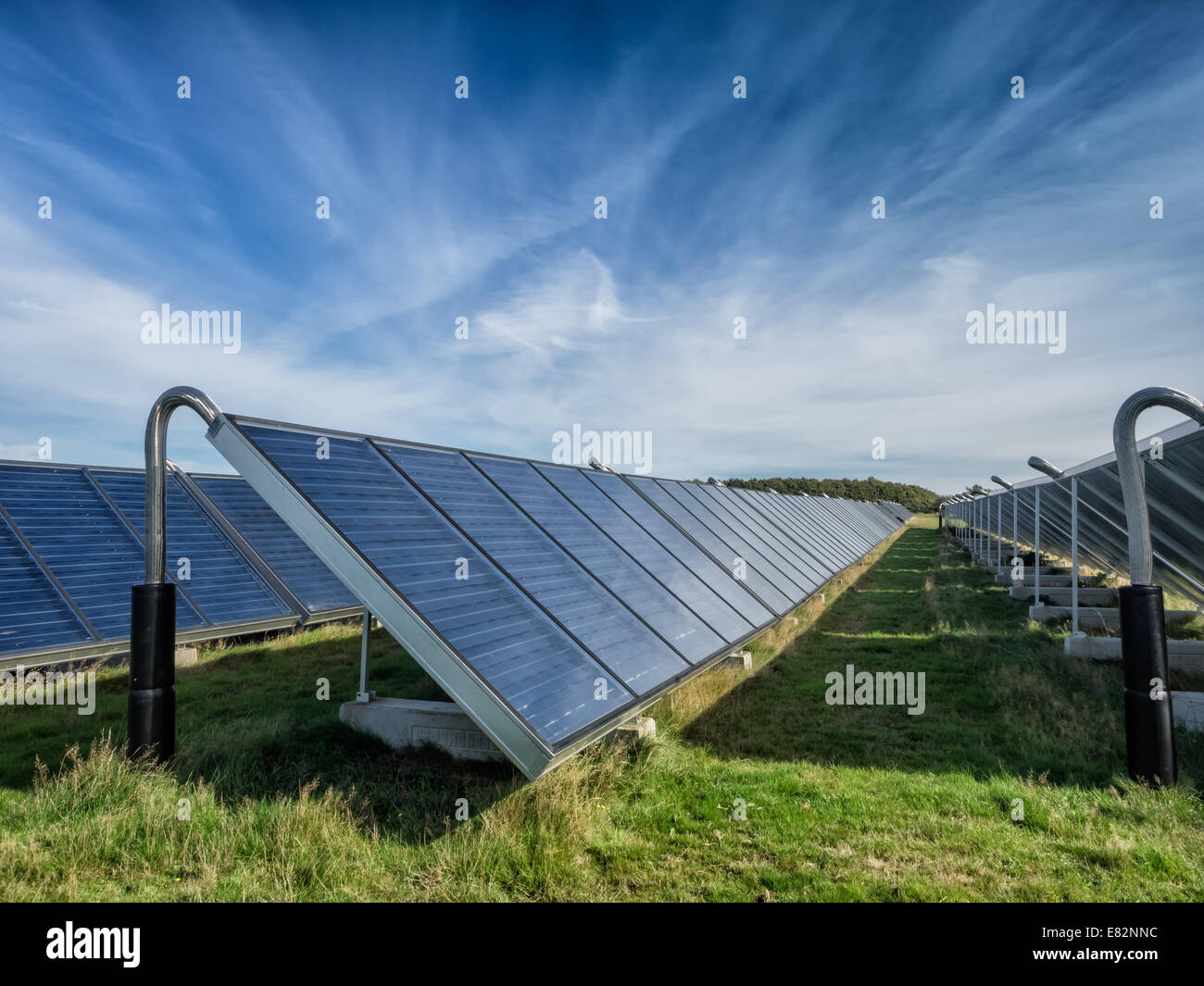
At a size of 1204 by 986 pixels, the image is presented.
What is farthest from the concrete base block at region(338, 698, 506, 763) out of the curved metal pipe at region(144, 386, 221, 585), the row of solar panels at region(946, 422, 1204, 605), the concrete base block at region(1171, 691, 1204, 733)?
the row of solar panels at region(946, 422, 1204, 605)

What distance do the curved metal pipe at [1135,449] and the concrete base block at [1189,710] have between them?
7.93 ft

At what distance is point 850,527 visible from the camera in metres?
38.4

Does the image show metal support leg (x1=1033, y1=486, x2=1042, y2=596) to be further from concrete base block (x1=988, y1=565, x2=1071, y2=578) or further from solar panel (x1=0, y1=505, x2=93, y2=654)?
solar panel (x1=0, y1=505, x2=93, y2=654)

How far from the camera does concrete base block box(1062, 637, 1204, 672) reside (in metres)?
11.2

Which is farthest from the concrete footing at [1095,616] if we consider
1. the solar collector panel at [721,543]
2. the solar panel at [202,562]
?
the solar panel at [202,562]

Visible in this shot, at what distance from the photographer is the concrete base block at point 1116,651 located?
440 inches

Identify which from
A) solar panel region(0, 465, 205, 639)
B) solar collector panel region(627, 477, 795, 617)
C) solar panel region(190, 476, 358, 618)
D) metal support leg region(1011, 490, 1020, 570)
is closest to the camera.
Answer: solar panel region(0, 465, 205, 639)

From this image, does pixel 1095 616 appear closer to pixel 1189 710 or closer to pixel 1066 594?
pixel 1066 594

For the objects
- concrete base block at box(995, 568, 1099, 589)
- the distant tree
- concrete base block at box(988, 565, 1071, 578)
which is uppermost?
the distant tree

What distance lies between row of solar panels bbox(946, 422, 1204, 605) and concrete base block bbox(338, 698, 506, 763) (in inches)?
362

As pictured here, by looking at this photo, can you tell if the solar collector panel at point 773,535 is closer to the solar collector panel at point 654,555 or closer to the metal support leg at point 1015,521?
the metal support leg at point 1015,521
